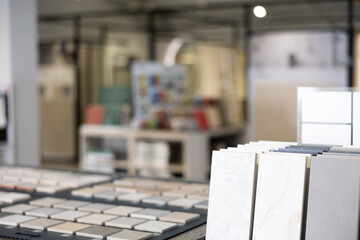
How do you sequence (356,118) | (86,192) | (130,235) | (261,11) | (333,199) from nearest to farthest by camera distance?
(333,199) < (356,118) < (130,235) < (261,11) < (86,192)

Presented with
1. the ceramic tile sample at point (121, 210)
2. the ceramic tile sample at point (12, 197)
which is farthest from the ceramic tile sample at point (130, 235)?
the ceramic tile sample at point (12, 197)

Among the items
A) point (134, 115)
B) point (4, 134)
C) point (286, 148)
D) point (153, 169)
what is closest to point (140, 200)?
point (286, 148)

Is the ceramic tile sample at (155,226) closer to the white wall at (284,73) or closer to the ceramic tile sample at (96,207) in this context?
the ceramic tile sample at (96,207)

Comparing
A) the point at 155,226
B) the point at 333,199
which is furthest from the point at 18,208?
the point at 333,199

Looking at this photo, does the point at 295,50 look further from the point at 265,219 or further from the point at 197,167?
the point at 265,219

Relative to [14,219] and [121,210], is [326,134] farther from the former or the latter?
[14,219]

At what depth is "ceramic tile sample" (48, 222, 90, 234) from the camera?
2354 mm

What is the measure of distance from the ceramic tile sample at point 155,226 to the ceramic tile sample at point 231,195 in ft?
1.50

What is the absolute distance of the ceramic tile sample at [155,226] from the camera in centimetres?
235

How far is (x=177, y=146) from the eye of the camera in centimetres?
723

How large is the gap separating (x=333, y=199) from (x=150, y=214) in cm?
106

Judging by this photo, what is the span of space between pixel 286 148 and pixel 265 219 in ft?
1.10

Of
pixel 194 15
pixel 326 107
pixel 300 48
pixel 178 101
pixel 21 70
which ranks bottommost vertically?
pixel 326 107

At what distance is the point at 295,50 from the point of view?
25.3 ft
